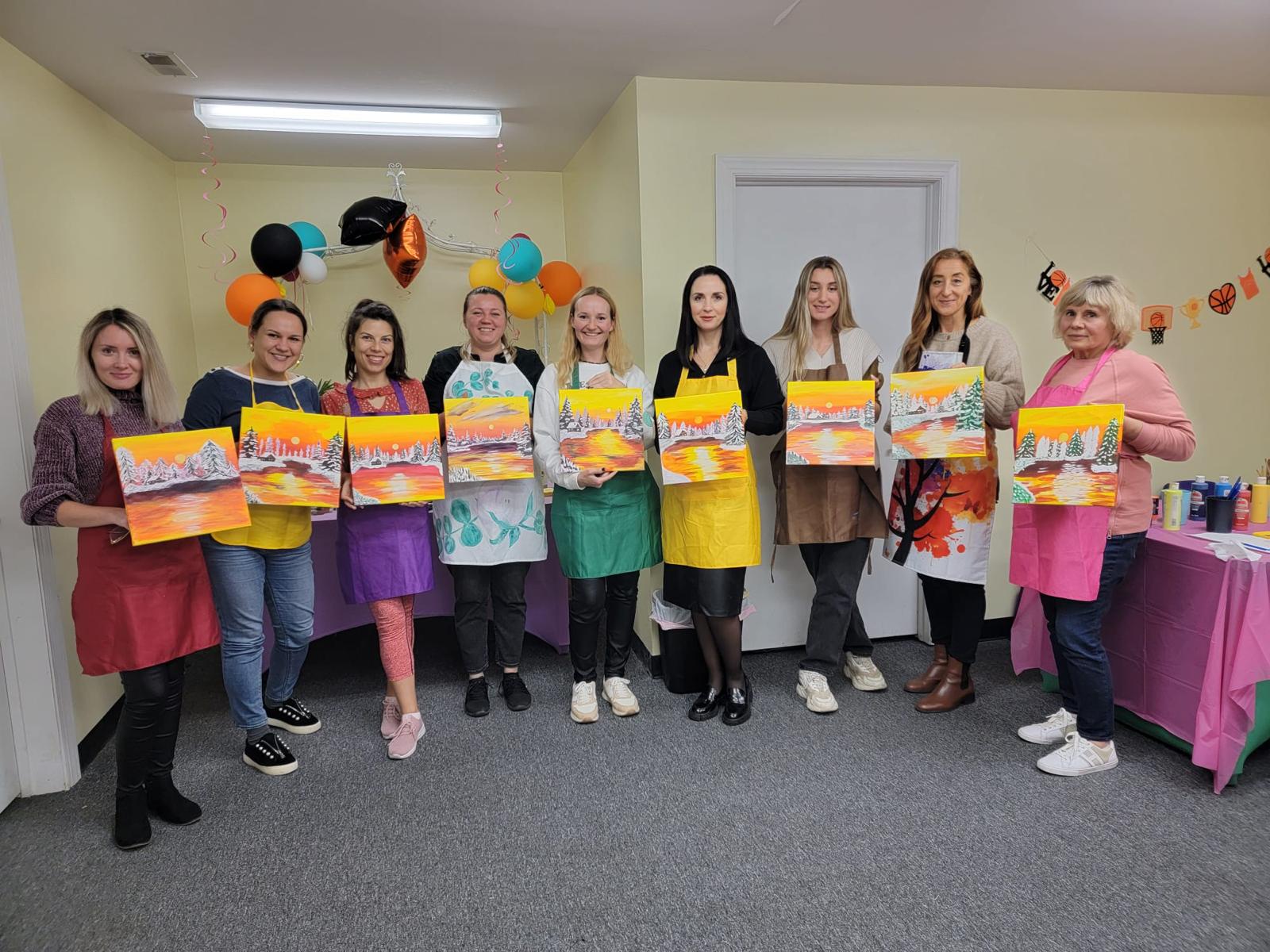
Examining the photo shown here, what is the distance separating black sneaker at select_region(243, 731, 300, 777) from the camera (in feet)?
7.80

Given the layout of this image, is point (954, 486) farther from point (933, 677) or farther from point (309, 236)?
point (309, 236)

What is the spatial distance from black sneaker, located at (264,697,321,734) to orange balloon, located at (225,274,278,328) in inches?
74.9

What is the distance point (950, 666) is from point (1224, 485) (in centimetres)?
115

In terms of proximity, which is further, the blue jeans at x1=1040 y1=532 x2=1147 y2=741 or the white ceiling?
the white ceiling

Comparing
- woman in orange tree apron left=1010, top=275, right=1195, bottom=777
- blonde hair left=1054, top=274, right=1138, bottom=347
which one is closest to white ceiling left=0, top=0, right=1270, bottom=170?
blonde hair left=1054, top=274, right=1138, bottom=347

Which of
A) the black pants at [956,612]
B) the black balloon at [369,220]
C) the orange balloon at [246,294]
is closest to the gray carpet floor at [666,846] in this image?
the black pants at [956,612]

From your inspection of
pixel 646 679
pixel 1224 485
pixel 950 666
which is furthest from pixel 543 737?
pixel 1224 485

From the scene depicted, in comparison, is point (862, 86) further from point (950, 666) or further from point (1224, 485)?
point (950, 666)

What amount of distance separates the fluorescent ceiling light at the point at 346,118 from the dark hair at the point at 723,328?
5.08 feet

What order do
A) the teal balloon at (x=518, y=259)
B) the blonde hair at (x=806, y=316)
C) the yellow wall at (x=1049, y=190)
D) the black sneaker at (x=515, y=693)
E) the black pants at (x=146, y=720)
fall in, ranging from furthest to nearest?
the teal balloon at (x=518, y=259), the yellow wall at (x=1049, y=190), the black sneaker at (x=515, y=693), the blonde hair at (x=806, y=316), the black pants at (x=146, y=720)

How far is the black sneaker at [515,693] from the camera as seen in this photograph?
2787mm

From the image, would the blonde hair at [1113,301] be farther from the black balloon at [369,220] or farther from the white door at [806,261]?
the black balloon at [369,220]

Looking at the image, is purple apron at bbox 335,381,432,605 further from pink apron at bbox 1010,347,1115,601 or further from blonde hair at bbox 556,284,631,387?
pink apron at bbox 1010,347,1115,601

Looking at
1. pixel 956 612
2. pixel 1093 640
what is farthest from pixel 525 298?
pixel 1093 640
